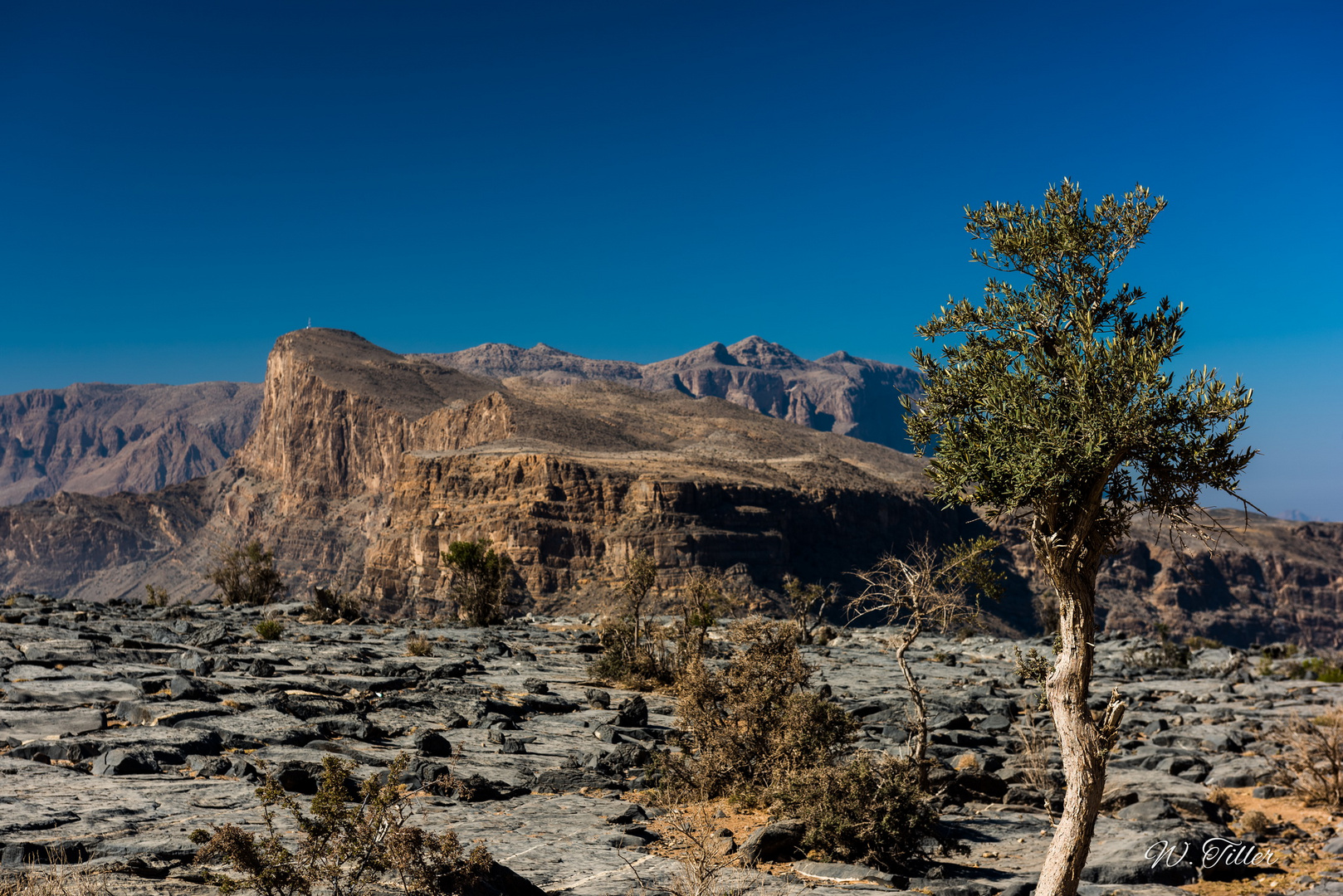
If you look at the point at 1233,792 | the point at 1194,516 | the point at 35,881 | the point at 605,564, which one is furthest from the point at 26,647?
the point at 605,564

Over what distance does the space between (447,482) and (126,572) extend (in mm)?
97170

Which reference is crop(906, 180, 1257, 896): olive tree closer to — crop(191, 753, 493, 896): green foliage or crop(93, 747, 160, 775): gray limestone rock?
crop(191, 753, 493, 896): green foliage

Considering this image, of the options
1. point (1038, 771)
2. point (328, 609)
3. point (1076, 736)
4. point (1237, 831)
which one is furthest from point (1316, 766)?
point (328, 609)

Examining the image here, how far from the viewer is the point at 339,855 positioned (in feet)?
19.0

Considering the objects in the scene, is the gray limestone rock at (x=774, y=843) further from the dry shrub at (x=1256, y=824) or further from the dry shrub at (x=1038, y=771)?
the dry shrub at (x=1256, y=824)

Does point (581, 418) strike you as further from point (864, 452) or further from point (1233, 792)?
point (1233, 792)

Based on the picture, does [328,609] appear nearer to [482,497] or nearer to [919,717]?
[919,717]

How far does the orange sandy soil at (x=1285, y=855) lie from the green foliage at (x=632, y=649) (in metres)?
13.8

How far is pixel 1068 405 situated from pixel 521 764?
32.3ft

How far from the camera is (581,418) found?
12362cm

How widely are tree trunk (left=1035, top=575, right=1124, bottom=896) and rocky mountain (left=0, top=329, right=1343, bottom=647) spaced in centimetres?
3919

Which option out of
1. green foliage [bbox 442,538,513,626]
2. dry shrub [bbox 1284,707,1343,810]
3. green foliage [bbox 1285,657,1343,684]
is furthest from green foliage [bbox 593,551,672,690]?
green foliage [bbox 1285,657,1343,684]

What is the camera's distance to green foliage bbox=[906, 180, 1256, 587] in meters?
6.76

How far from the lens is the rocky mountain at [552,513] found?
90.9 m
